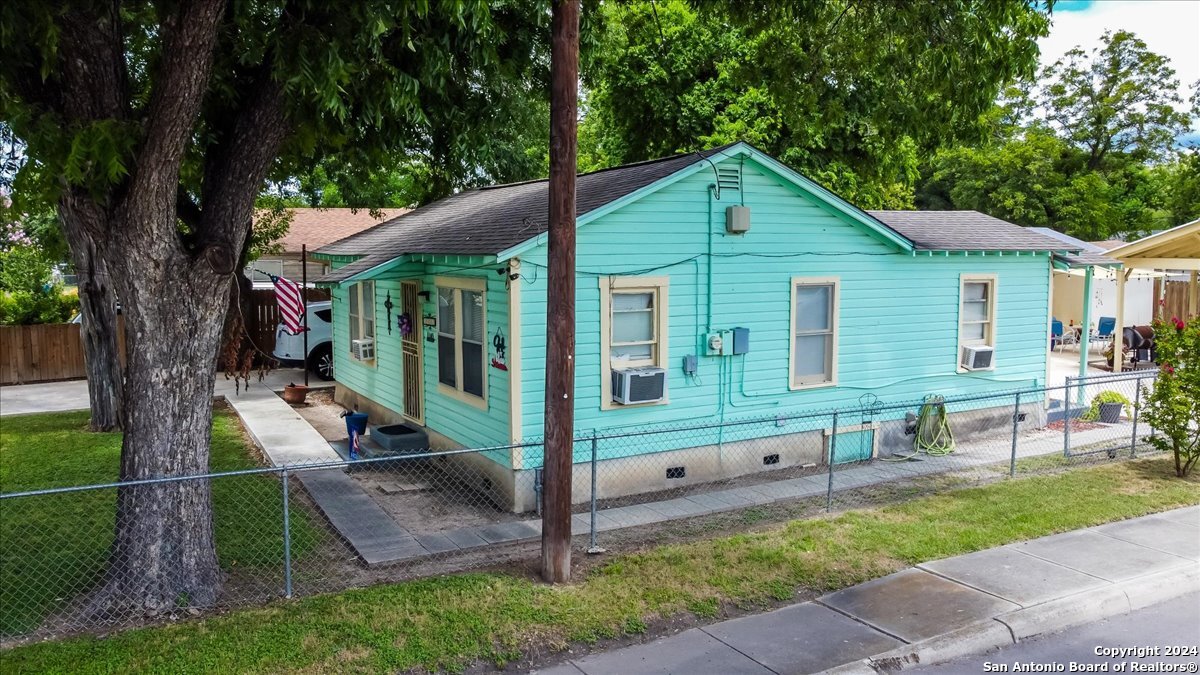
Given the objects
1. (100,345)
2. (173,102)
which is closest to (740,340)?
(173,102)

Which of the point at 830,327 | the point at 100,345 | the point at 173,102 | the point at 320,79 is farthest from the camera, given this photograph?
the point at 100,345

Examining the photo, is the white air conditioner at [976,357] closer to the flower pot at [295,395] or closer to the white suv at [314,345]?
the flower pot at [295,395]

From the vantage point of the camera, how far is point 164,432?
6.65 meters

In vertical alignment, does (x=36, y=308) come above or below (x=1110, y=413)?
above

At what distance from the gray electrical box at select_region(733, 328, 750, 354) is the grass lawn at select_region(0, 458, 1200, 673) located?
8.00 feet

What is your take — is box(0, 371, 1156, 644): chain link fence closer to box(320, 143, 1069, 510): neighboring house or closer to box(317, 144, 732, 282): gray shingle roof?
box(320, 143, 1069, 510): neighboring house

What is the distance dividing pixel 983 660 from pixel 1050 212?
3076 cm

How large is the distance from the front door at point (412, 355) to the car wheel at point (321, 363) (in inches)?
296

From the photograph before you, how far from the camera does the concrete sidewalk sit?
19.9 ft

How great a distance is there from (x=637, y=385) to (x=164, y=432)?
197 inches

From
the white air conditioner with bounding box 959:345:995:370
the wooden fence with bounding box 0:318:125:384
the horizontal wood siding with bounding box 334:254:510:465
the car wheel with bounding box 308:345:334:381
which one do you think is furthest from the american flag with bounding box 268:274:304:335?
the white air conditioner with bounding box 959:345:995:370

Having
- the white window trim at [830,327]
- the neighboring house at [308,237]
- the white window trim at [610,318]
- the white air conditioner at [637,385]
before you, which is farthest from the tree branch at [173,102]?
the neighboring house at [308,237]

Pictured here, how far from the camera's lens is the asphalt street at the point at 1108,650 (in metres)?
6.16

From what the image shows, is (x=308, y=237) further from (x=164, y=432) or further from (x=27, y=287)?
(x=164, y=432)
